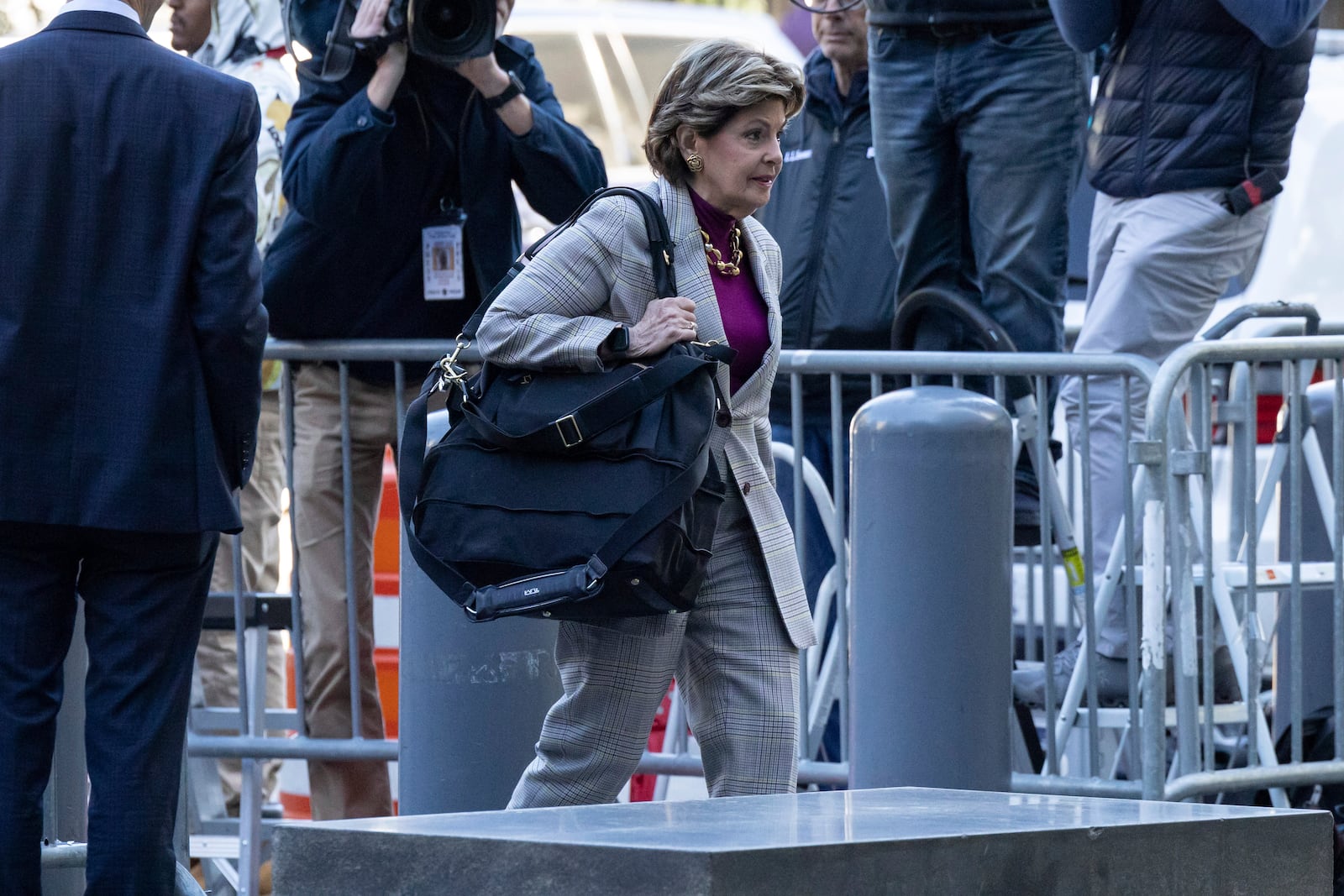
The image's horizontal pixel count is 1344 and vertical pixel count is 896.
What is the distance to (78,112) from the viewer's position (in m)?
4.13

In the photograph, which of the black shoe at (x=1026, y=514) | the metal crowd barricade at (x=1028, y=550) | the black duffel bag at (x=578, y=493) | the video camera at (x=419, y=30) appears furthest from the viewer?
the black shoe at (x=1026, y=514)

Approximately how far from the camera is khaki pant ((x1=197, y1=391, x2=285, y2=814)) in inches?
259

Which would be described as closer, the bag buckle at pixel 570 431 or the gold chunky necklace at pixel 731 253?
the bag buckle at pixel 570 431

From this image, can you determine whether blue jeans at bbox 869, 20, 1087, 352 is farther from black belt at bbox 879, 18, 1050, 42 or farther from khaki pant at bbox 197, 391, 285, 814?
khaki pant at bbox 197, 391, 285, 814

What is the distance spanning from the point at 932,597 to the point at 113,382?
1.71m

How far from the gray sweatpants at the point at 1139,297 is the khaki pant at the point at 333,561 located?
6.09 ft

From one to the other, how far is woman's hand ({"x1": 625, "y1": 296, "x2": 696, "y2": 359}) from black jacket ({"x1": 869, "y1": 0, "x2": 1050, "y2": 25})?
1.92m

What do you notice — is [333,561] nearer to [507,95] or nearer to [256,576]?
[256,576]

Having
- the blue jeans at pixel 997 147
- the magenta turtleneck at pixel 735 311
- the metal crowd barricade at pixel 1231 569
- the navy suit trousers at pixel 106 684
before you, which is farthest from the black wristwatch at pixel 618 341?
the blue jeans at pixel 997 147

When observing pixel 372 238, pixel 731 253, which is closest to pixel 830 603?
pixel 372 238

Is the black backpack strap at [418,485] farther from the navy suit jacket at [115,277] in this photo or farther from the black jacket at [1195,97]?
the black jacket at [1195,97]

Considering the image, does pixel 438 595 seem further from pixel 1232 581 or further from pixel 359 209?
pixel 1232 581

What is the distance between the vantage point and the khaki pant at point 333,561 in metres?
5.77

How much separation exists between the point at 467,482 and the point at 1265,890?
5.17 feet
